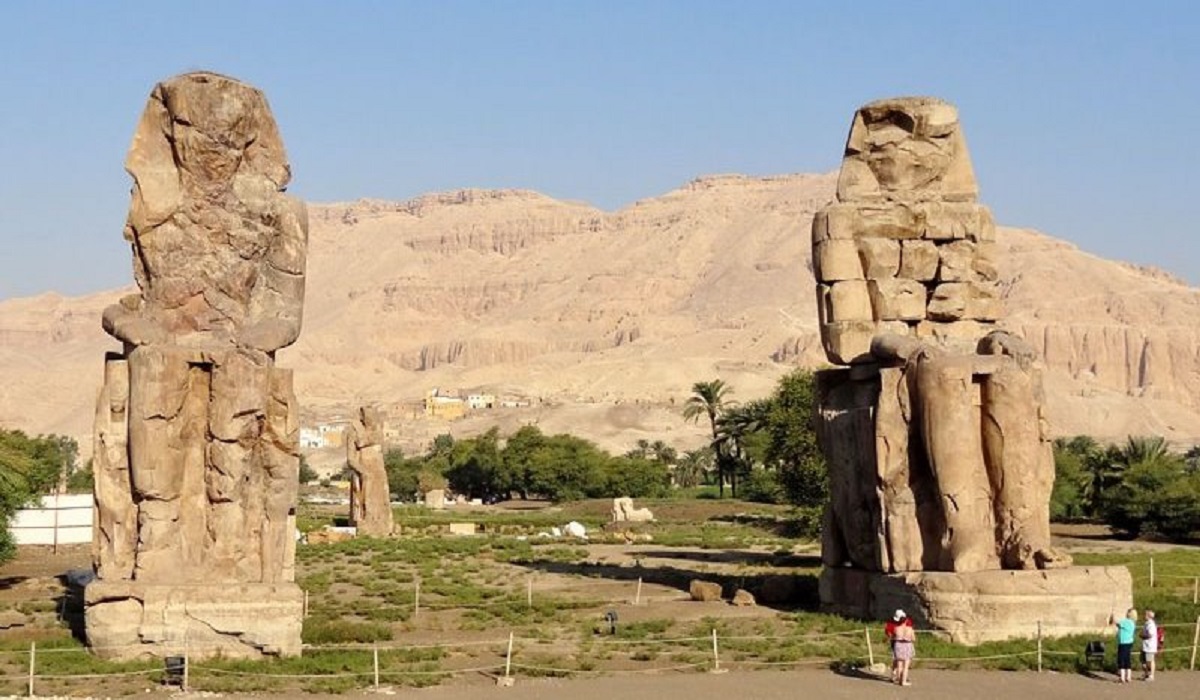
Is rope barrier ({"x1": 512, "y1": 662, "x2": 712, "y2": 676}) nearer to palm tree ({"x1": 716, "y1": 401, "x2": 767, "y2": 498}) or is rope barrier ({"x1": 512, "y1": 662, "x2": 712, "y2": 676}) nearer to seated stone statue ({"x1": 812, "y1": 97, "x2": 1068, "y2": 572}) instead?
seated stone statue ({"x1": 812, "y1": 97, "x2": 1068, "y2": 572})

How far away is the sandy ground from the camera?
15273mm

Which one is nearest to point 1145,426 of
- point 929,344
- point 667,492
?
point 667,492

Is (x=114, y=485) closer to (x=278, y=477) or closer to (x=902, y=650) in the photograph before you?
(x=278, y=477)

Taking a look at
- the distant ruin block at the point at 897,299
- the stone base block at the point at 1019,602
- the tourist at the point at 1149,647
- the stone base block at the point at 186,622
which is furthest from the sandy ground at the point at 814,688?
the distant ruin block at the point at 897,299

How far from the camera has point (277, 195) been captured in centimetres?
1861

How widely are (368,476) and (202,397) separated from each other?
24157 millimetres

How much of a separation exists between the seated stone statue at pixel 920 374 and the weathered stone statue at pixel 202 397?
6926 mm

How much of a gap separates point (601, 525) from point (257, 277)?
104 ft

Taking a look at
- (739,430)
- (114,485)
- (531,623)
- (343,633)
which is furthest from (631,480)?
(114,485)

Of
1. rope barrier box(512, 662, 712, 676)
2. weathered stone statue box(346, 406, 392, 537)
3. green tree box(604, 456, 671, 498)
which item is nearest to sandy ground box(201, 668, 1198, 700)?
rope barrier box(512, 662, 712, 676)

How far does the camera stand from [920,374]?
18.8m

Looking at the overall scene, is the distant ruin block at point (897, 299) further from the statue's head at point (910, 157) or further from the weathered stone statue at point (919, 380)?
the statue's head at point (910, 157)

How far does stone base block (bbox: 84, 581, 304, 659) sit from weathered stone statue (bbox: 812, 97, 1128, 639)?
7093 millimetres

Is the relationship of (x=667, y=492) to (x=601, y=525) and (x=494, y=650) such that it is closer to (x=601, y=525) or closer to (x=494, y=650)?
(x=601, y=525)
